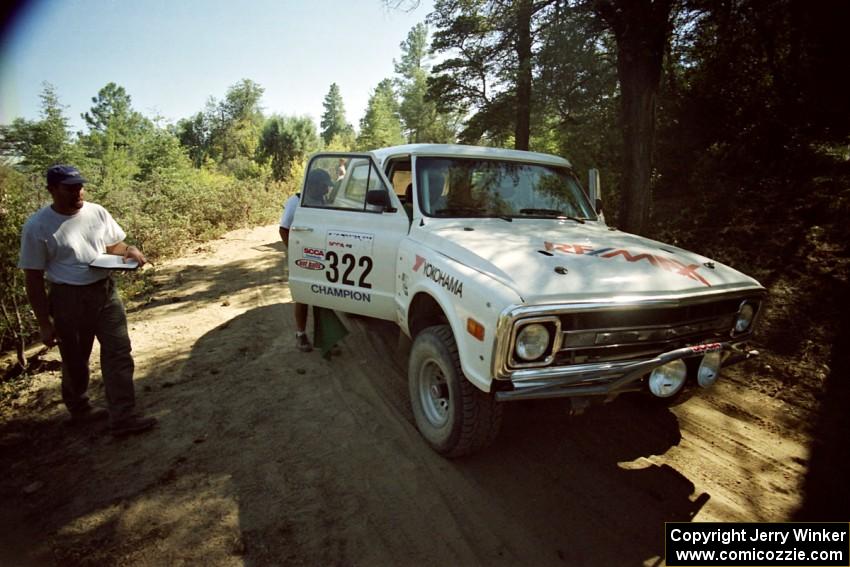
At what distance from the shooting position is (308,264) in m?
4.24

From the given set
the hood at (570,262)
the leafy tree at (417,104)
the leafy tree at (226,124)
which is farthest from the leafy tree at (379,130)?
the hood at (570,262)

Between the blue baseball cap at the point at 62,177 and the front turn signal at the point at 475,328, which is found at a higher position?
the blue baseball cap at the point at 62,177

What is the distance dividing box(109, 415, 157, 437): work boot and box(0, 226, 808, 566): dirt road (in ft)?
0.27

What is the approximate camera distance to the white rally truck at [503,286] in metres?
2.35

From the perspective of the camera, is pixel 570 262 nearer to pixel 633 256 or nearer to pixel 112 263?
pixel 633 256

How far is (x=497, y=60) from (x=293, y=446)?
1435cm

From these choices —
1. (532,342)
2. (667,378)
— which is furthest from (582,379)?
(667,378)

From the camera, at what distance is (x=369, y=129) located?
39219 mm

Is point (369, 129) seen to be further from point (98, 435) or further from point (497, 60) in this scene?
point (98, 435)

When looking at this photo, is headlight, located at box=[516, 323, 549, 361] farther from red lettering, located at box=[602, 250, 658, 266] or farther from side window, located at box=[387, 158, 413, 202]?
side window, located at box=[387, 158, 413, 202]

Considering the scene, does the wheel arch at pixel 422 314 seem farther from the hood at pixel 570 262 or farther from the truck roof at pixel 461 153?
the truck roof at pixel 461 153

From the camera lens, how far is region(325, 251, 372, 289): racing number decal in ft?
12.6

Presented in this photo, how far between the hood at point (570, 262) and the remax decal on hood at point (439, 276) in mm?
126

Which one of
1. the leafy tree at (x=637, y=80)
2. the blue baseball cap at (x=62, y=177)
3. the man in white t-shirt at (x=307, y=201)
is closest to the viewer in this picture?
the blue baseball cap at (x=62, y=177)
